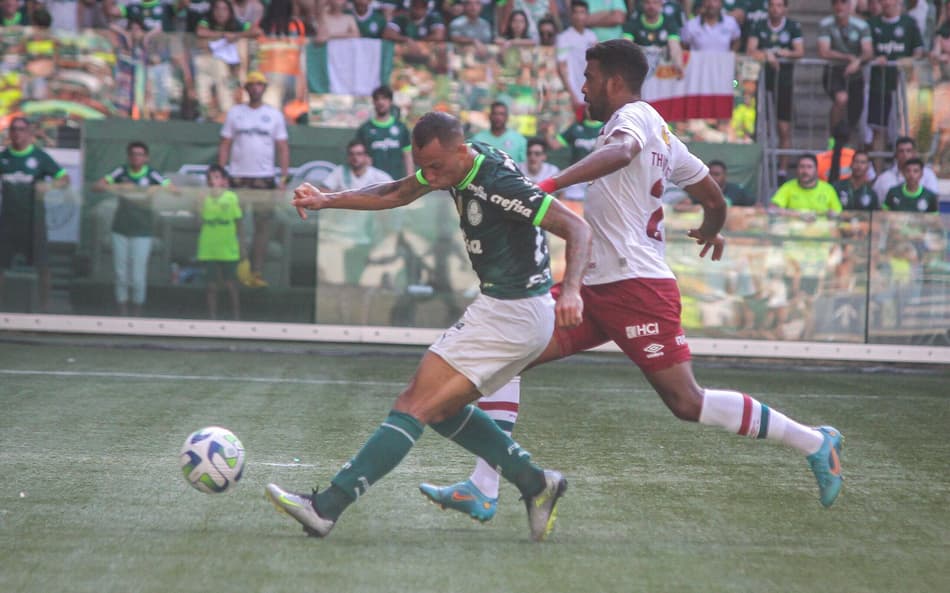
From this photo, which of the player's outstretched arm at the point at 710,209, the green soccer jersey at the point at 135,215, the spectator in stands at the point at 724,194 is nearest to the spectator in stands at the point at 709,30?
the spectator in stands at the point at 724,194

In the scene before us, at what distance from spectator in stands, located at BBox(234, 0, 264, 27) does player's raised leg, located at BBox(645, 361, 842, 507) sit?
11.6 m

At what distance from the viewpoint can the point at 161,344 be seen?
1268 centimetres

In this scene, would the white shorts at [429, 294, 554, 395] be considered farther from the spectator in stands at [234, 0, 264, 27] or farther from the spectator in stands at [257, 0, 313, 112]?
the spectator in stands at [234, 0, 264, 27]

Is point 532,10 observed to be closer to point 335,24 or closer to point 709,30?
point 709,30

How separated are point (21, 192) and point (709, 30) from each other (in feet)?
26.2

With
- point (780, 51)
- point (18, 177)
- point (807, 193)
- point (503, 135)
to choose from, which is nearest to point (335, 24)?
point (503, 135)

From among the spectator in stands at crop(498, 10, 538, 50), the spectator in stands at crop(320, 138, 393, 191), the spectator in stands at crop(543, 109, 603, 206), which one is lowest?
the spectator in stands at crop(320, 138, 393, 191)

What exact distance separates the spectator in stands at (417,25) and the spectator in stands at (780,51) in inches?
146

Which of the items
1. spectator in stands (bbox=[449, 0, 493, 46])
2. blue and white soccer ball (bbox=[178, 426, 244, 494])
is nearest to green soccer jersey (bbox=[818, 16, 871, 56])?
spectator in stands (bbox=[449, 0, 493, 46])

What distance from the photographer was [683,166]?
5.83 m

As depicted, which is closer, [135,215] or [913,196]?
[135,215]

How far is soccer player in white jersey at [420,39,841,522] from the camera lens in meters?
5.40

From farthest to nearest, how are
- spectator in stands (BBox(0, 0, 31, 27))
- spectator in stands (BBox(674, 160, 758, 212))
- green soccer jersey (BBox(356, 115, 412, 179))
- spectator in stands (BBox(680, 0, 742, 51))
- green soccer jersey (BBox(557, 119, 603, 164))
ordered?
spectator in stands (BBox(0, 0, 31, 27)), spectator in stands (BBox(680, 0, 742, 51)), green soccer jersey (BBox(557, 119, 603, 164)), green soccer jersey (BBox(356, 115, 412, 179)), spectator in stands (BBox(674, 160, 758, 212))

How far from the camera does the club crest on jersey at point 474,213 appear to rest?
16.3 feet
